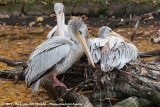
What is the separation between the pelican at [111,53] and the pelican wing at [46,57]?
39 cm

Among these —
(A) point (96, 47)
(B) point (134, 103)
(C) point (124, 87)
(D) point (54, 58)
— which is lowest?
(B) point (134, 103)

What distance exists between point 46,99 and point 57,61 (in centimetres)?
78

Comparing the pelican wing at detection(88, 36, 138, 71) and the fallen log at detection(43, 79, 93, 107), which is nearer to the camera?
the fallen log at detection(43, 79, 93, 107)

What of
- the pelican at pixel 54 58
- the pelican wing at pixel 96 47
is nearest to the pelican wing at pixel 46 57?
the pelican at pixel 54 58

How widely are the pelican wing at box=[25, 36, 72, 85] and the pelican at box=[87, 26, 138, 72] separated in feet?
1.27

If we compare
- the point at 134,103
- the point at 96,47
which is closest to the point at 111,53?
the point at 96,47

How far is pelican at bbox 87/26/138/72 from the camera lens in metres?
3.96

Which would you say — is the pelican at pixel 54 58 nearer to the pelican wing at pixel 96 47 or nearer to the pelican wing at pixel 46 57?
the pelican wing at pixel 46 57

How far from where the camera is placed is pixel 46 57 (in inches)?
163

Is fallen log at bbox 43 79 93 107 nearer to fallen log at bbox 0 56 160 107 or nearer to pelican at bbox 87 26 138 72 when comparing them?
fallen log at bbox 0 56 160 107

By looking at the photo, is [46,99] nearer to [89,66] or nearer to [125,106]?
[89,66]

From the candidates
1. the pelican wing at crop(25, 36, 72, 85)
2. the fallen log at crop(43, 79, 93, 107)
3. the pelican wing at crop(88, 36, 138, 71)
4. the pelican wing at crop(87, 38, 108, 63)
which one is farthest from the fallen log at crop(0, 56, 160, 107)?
the pelican wing at crop(25, 36, 72, 85)

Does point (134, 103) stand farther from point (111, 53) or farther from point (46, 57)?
point (46, 57)

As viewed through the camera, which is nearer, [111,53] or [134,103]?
[134,103]
